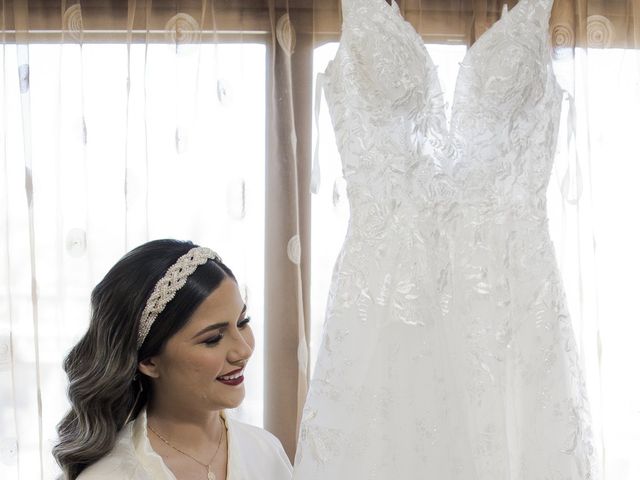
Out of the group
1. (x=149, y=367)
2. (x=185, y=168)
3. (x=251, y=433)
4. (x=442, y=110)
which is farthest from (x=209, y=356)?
(x=185, y=168)

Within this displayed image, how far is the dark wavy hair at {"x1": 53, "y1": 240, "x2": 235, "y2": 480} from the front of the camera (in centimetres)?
151

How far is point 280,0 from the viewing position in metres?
2.69

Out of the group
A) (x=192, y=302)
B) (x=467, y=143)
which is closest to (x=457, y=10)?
(x=467, y=143)

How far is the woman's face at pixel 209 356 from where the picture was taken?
1.49m

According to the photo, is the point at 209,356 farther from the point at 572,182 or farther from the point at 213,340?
the point at 572,182

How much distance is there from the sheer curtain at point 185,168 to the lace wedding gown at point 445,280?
131cm

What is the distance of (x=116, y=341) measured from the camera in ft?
4.98

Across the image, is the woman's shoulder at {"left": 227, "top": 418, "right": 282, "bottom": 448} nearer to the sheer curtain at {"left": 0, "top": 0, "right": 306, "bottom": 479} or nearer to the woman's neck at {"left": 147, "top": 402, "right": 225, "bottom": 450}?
the woman's neck at {"left": 147, "top": 402, "right": 225, "bottom": 450}

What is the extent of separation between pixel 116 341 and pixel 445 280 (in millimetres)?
653

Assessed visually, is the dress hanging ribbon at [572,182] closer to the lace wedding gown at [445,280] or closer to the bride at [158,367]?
the lace wedding gown at [445,280]

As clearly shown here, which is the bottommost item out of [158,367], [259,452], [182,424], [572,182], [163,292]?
[259,452]

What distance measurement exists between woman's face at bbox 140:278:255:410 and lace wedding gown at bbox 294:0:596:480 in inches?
9.9

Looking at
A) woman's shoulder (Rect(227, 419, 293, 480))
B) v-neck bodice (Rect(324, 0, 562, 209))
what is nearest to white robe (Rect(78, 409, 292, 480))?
woman's shoulder (Rect(227, 419, 293, 480))

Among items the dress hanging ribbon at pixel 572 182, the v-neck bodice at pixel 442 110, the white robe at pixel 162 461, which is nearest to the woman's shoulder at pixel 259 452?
the white robe at pixel 162 461
